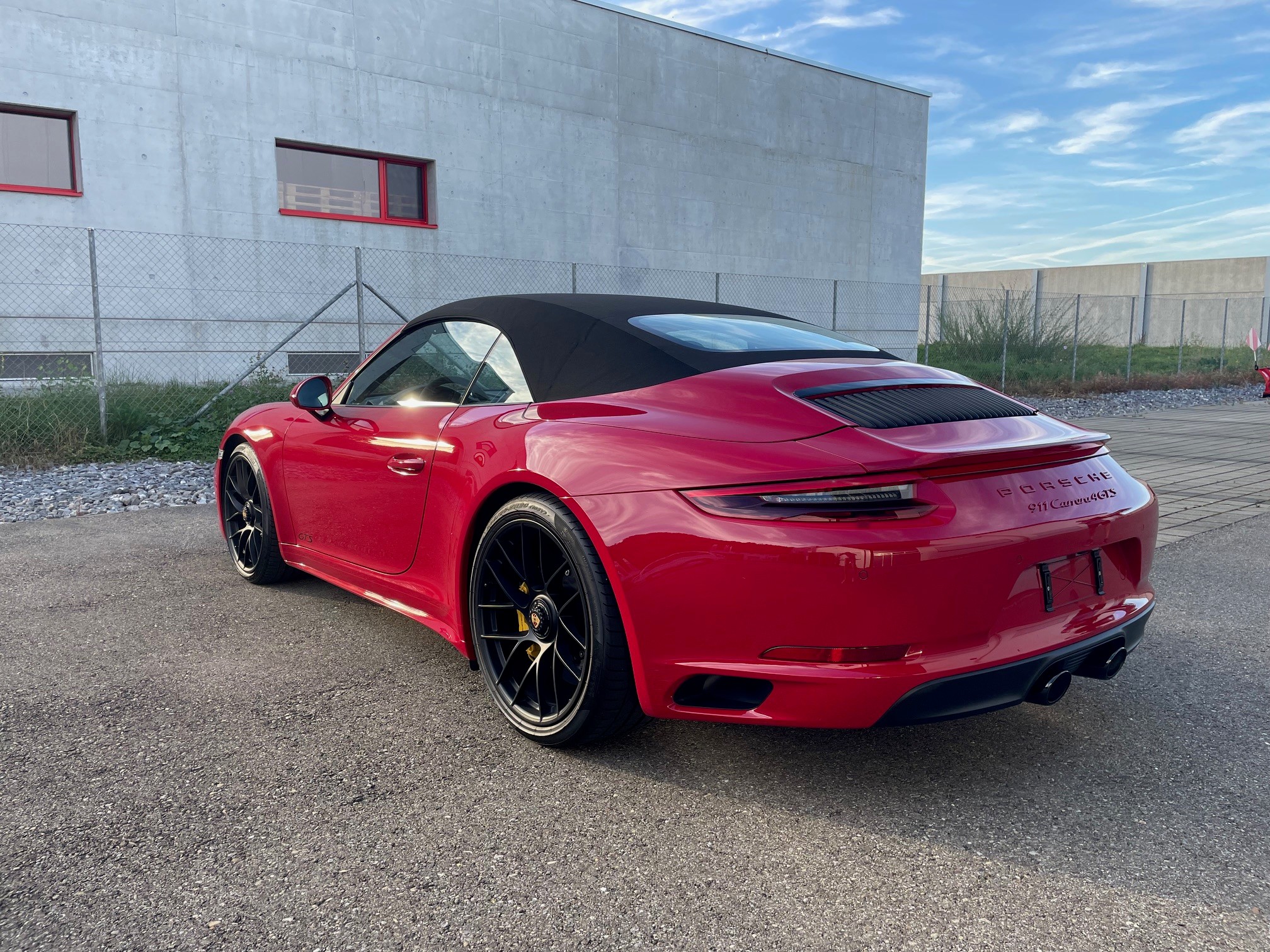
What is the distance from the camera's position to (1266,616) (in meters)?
4.02

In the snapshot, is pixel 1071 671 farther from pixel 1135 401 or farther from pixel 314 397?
pixel 1135 401

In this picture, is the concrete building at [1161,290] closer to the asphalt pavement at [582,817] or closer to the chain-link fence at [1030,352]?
the chain-link fence at [1030,352]

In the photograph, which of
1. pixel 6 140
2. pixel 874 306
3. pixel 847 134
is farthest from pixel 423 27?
pixel 874 306

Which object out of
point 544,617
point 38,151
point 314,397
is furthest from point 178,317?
point 544,617

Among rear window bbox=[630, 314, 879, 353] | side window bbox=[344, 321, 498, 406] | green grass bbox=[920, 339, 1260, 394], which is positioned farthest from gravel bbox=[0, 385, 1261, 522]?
green grass bbox=[920, 339, 1260, 394]

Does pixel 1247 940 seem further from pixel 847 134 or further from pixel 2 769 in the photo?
pixel 847 134

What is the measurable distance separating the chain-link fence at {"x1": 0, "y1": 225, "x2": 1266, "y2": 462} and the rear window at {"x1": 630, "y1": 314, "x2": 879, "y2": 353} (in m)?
7.48

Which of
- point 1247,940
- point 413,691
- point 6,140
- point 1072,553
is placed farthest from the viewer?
point 6,140

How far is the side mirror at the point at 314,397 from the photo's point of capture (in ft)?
12.4

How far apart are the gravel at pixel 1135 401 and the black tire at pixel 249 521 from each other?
11542 mm

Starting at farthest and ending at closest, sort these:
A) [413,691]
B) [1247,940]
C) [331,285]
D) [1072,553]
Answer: [331,285] → [413,691] → [1072,553] → [1247,940]

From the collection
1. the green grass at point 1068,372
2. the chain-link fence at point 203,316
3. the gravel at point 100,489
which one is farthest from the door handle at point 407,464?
the green grass at point 1068,372

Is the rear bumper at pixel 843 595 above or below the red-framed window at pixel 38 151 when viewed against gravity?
below

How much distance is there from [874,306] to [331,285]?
1156 centimetres
